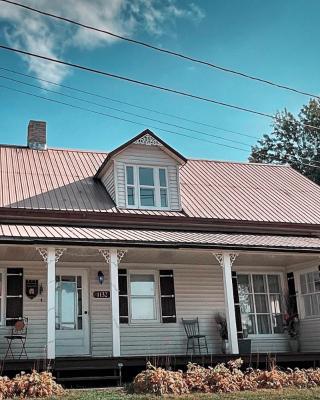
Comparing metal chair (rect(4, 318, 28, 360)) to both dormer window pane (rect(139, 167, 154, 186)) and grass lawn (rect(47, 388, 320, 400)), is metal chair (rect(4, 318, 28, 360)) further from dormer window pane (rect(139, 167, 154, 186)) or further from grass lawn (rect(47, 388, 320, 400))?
dormer window pane (rect(139, 167, 154, 186))

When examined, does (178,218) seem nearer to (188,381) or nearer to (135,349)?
(135,349)

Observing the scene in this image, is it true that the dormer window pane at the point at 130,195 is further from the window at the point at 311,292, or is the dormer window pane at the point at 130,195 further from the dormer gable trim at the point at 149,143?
the window at the point at 311,292

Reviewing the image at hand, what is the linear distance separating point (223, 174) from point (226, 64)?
8.69m

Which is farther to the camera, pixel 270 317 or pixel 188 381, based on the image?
pixel 270 317

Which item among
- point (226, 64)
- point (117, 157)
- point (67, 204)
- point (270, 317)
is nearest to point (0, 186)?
point (67, 204)

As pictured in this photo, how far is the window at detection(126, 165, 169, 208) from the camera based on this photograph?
53.1 ft

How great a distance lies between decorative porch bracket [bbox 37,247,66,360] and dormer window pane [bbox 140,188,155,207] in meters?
4.05

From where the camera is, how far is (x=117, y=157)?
53.2 ft

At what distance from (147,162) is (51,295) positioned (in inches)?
235

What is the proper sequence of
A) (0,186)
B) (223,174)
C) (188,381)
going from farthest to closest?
(223,174) → (0,186) → (188,381)

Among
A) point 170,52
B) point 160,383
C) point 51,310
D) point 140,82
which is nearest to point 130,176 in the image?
point 140,82

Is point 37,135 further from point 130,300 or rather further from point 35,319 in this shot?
point 35,319

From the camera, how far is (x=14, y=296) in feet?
44.9

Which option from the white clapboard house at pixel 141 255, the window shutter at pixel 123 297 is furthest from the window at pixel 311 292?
the window shutter at pixel 123 297
